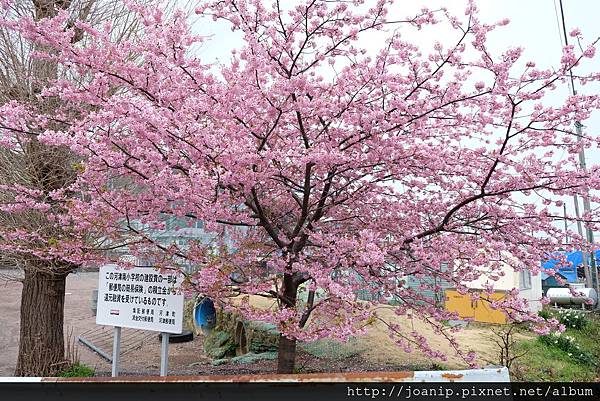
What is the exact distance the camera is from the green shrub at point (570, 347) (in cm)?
680

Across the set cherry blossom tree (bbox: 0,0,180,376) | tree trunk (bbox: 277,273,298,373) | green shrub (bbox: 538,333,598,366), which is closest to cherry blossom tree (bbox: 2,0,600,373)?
tree trunk (bbox: 277,273,298,373)

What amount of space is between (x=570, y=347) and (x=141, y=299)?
6.26 m

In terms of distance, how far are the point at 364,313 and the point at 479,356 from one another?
411 centimetres

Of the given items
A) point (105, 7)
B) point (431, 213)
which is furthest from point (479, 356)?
point (105, 7)

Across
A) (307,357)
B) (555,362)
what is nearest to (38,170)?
(307,357)

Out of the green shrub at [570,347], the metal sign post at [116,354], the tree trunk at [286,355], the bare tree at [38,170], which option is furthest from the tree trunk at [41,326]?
the green shrub at [570,347]

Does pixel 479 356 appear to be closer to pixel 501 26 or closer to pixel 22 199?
pixel 501 26

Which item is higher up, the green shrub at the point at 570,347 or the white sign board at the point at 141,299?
the white sign board at the point at 141,299

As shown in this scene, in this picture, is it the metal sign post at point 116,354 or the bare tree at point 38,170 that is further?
the bare tree at point 38,170

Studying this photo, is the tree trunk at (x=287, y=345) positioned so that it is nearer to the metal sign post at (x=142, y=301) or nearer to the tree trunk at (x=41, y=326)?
the metal sign post at (x=142, y=301)

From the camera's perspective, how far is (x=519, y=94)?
11.1ft

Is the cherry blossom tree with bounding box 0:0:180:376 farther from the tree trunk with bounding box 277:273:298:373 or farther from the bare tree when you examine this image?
the tree trunk with bounding box 277:273:298:373

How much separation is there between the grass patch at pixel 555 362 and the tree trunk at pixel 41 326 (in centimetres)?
546

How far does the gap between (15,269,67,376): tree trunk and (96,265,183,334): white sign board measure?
1619 mm
